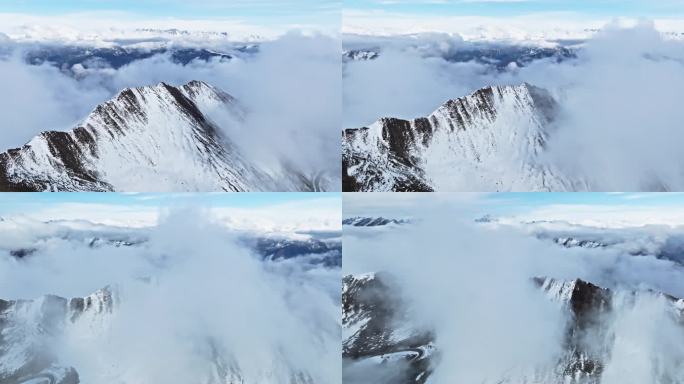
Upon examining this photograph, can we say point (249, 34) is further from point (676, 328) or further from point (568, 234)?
point (676, 328)

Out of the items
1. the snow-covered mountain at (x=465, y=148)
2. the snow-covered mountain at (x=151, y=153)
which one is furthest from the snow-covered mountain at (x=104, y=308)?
the snow-covered mountain at (x=465, y=148)

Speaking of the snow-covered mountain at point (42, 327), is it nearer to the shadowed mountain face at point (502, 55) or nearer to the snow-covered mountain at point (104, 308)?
the snow-covered mountain at point (104, 308)

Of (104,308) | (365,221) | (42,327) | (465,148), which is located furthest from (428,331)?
(42,327)

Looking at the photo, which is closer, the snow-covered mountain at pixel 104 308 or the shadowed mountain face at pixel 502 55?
the snow-covered mountain at pixel 104 308

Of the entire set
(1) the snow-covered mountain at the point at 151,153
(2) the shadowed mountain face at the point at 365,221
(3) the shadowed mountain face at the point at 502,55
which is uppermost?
(3) the shadowed mountain face at the point at 502,55

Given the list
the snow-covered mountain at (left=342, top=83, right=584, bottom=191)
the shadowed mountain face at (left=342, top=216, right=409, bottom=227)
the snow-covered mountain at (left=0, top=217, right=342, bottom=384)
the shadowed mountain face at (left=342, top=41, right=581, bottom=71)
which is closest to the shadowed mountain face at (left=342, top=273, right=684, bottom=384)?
the snow-covered mountain at (left=0, top=217, right=342, bottom=384)

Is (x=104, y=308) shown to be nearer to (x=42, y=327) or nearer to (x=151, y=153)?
(x=42, y=327)

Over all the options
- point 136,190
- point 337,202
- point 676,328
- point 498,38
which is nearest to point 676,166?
point 676,328
